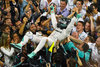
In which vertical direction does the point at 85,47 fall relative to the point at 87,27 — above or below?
below

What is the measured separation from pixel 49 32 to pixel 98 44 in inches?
51.1

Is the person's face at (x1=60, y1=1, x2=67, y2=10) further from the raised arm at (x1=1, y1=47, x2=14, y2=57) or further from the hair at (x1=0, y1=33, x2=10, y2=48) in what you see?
the raised arm at (x1=1, y1=47, x2=14, y2=57)

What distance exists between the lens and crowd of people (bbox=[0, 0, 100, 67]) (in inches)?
207

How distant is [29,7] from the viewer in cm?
658

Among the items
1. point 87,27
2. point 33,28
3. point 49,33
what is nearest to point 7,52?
point 33,28

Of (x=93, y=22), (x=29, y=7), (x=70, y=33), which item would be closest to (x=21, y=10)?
(x=29, y=7)

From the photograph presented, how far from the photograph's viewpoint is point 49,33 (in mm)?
5941

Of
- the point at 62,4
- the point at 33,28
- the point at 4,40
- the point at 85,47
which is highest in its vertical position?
the point at 62,4

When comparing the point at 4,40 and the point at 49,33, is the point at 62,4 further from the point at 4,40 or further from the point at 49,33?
the point at 4,40

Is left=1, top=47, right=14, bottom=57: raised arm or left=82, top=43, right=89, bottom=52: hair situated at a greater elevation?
left=1, top=47, right=14, bottom=57: raised arm

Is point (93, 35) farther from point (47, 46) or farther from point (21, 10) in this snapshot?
point (21, 10)

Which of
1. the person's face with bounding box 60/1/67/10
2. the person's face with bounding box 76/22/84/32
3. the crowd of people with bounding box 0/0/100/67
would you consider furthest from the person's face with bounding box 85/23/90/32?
the person's face with bounding box 60/1/67/10

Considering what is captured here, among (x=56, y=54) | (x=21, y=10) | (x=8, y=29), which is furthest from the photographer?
(x=21, y=10)

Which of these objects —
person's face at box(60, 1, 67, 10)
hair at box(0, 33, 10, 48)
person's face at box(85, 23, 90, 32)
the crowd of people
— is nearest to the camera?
the crowd of people
